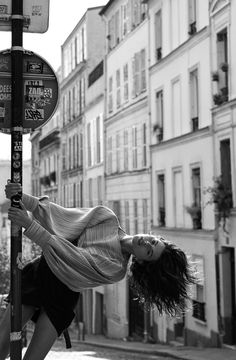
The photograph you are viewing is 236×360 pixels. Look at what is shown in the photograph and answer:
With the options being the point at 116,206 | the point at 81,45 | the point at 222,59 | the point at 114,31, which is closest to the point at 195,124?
the point at 222,59

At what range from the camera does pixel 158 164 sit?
104ft

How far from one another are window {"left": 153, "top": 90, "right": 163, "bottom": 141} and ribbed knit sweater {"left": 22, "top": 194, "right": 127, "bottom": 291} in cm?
2677

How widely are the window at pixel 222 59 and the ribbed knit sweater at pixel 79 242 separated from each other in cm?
2019

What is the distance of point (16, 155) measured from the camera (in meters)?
4.46

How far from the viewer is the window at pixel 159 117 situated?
31.5 metres

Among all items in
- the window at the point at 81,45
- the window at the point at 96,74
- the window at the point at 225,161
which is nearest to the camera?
the window at the point at 225,161

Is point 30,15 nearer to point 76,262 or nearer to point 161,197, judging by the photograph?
point 76,262

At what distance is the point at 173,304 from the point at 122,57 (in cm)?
3367

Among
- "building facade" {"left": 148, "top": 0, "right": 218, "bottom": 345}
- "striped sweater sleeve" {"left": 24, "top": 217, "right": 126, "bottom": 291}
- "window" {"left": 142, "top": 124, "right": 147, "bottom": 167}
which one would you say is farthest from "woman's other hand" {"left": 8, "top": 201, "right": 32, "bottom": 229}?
"window" {"left": 142, "top": 124, "right": 147, "bottom": 167}

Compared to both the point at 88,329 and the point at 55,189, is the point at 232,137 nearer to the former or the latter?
the point at 88,329

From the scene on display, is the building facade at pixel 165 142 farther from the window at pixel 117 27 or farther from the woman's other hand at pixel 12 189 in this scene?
the woman's other hand at pixel 12 189

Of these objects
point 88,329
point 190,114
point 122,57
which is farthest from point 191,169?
A: point 88,329

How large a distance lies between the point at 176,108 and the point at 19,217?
25308 mm

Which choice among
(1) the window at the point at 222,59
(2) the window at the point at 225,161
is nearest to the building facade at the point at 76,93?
(2) the window at the point at 225,161
